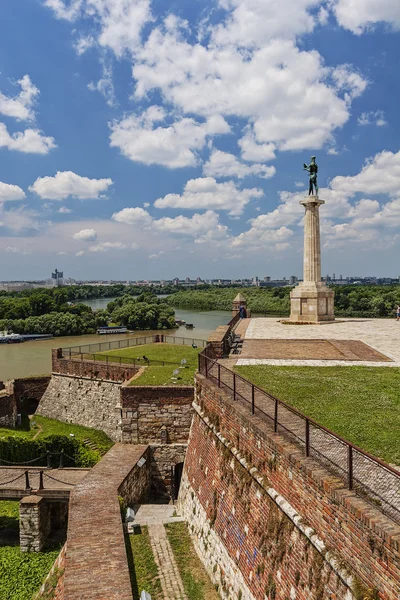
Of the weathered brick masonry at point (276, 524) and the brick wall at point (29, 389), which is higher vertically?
the weathered brick masonry at point (276, 524)

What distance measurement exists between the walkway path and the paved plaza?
4.53 metres

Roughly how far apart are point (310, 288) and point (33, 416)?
16193 mm

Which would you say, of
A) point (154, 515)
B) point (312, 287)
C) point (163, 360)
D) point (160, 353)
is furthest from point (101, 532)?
point (312, 287)

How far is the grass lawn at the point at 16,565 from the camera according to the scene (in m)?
9.30

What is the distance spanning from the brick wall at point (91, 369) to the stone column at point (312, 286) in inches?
416

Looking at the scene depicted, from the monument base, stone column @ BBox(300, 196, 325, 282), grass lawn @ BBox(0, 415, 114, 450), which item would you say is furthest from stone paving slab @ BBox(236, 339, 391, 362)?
stone column @ BBox(300, 196, 325, 282)

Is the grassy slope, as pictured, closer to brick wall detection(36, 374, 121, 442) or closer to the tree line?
brick wall detection(36, 374, 121, 442)

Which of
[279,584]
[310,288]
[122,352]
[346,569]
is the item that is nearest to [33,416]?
[122,352]

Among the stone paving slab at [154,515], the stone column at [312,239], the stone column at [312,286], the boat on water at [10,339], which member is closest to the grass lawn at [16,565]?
the stone paving slab at [154,515]

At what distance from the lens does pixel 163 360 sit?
62.7 ft

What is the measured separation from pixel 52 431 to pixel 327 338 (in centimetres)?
1255

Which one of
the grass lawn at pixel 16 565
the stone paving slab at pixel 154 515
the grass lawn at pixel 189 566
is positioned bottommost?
the grass lawn at pixel 16 565

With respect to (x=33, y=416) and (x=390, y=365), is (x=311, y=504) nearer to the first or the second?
(x=390, y=365)

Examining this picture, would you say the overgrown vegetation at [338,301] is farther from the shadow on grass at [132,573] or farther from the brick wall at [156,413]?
the shadow on grass at [132,573]
